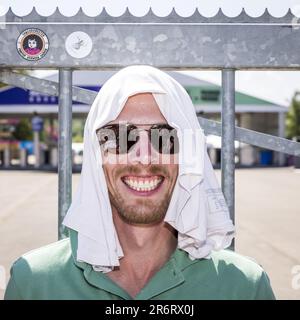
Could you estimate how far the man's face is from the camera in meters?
1.97

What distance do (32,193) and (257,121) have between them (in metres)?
24.1

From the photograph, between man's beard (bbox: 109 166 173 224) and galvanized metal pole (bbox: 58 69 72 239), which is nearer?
man's beard (bbox: 109 166 173 224)

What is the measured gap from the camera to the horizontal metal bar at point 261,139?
3.10 meters

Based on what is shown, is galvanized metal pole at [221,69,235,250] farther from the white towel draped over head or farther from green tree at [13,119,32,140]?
green tree at [13,119,32,140]

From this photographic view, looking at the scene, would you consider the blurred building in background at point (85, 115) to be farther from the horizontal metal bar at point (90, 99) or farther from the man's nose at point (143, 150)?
the man's nose at point (143, 150)

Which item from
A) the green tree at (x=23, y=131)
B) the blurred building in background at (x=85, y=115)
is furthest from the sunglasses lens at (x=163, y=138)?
the green tree at (x=23, y=131)

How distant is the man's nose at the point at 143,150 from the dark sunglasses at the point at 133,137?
0.02 metres

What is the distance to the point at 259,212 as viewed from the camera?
12.0 metres

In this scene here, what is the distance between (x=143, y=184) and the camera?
1967mm

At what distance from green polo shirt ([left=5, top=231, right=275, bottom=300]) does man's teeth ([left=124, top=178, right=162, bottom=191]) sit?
0.31 metres

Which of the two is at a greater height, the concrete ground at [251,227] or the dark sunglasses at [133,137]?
the dark sunglasses at [133,137]

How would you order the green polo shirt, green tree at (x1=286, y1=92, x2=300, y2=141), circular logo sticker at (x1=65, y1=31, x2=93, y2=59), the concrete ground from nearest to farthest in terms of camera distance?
the green polo shirt
circular logo sticker at (x1=65, y1=31, x2=93, y2=59)
the concrete ground
green tree at (x1=286, y1=92, x2=300, y2=141)

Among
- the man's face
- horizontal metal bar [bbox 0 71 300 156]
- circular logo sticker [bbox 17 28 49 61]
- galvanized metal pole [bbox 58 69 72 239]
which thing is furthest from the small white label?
circular logo sticker [bbox 17 28 49 61]

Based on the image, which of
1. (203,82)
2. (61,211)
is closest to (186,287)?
(61,211)
